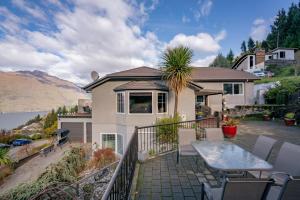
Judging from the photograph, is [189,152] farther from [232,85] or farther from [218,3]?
[232,85]

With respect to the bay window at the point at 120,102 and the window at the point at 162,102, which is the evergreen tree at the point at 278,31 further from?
the bay window at the point at 120,102

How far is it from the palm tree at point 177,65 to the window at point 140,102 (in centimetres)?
183

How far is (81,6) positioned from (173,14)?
695 cm

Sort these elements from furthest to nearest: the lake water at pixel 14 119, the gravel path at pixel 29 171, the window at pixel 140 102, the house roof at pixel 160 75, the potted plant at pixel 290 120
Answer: the lake water at pixel 14 119 < the house roof at pixel 160 75 < the potted plant at pixel 290 120 < the window at pixel 140 102 < the gravel path at pixel 29 171

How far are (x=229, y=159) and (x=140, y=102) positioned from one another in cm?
901

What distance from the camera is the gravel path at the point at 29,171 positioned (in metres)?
11.2

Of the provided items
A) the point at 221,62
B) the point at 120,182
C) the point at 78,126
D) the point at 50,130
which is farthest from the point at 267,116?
the point at 221,62

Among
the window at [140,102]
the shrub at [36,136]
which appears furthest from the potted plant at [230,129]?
the shrub at [36,136]

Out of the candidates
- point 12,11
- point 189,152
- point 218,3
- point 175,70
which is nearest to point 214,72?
point 218,3

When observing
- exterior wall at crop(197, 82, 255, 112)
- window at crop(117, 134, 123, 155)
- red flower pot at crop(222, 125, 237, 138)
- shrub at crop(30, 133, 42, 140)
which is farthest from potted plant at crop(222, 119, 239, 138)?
shrub at crop(30, 133, 42, 140)

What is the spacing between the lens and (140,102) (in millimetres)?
11898

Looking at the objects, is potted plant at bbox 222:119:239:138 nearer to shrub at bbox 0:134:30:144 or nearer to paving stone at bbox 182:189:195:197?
paving stone at bbox 182:189:195:197

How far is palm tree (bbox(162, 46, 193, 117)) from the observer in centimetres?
1085

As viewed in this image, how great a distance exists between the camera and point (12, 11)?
14641 millimetres
